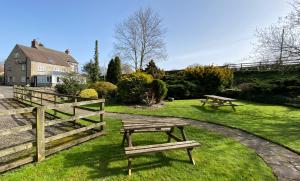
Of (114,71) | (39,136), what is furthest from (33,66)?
(39,136)

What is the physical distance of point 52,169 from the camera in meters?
3.92

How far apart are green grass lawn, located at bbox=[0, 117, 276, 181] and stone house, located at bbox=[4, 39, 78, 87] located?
37624mm

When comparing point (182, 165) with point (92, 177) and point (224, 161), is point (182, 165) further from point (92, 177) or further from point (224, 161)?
point (92, 177)

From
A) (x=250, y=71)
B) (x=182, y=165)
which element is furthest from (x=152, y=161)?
(x=250, y=71)

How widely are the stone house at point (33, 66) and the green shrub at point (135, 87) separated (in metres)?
29.7

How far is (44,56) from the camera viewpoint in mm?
46031

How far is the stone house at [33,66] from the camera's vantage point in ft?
135

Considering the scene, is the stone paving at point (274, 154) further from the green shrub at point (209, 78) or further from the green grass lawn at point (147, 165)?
the green shrub at point (209, 78)

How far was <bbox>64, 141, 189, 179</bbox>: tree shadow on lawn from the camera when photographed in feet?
12.7

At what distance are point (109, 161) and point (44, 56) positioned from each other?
49.3 metres

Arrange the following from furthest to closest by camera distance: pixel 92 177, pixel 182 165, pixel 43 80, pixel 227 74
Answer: pixel 43 80
pixel 227 74
pixel 182 165
pixel 92 177

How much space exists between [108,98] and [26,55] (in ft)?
116

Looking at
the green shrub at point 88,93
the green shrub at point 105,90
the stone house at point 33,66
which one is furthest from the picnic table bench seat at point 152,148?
the stone house at point 33,66

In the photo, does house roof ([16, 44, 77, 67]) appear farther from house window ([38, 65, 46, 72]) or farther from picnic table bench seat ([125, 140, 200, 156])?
picnic table bench seat ([125, 140, 200, 156])
